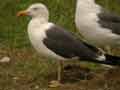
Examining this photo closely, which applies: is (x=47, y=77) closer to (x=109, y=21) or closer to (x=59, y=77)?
(x=59, y=77)

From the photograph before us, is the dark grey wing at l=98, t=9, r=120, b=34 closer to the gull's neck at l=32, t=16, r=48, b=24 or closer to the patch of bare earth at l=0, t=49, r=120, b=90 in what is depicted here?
the patch of bare earth at l=0, t=49, r=120, b=90

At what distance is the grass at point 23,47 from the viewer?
22.3 feet

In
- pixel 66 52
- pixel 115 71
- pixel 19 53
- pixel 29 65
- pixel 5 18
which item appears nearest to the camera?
pixel 66 52

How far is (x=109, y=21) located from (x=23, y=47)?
5.63ft

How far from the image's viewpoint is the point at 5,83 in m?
6.74

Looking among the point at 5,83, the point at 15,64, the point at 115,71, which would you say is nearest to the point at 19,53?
the point at 15,64

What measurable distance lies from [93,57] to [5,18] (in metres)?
3.36

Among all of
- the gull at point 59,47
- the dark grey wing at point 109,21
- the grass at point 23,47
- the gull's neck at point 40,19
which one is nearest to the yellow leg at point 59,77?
the gull at point 59,47

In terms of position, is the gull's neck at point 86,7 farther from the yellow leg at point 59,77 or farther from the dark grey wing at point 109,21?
the yellow leg at point 59,77

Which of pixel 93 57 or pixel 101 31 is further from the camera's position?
pixel 101 31

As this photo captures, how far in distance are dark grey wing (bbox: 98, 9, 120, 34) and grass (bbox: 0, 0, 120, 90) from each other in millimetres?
948

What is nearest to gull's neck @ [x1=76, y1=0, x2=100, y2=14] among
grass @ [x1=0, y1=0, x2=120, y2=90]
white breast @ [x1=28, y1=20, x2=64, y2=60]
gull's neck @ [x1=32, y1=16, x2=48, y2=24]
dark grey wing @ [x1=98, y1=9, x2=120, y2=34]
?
dark grey wing @ [x1=98, y1=9, x2=120, y2=34]

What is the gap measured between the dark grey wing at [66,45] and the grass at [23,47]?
55cm

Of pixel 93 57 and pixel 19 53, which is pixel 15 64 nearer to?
pixel 19 53
